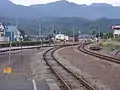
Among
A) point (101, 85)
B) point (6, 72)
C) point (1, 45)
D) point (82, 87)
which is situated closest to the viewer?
point (82, 87)

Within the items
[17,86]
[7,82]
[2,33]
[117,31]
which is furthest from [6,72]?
[2,33]

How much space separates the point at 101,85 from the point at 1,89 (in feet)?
17.4

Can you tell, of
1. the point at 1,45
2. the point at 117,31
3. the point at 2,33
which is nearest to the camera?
the point at 1,45

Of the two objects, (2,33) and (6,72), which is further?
(2,33)

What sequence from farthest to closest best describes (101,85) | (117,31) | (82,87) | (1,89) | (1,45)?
(117,31) < (1,45) < (101,85) < (82,87) < (1,89)

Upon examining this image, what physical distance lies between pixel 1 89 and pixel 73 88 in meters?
3.39

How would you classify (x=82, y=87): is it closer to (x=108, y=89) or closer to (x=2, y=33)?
(x=108, y=89)

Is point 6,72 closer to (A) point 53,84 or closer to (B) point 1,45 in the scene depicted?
(A) point 53,84

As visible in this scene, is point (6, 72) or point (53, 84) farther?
point (6, 72)

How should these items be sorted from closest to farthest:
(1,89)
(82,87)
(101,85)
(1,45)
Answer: (1,89)
(82,87)
(101,85)
(1,45)

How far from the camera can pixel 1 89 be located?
58.0 ft

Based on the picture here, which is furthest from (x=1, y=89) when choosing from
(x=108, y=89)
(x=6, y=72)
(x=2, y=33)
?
(x=2, y=33)

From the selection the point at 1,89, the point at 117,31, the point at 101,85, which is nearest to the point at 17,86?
the point at 1,89

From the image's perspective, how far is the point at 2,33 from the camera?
123 metres
